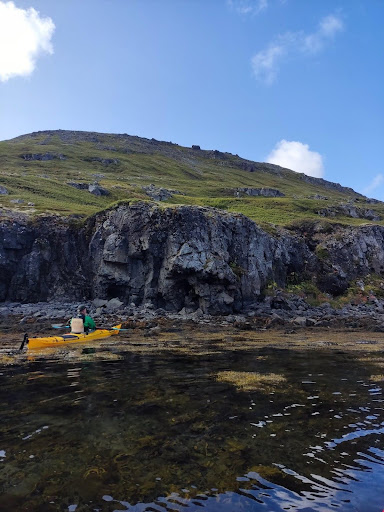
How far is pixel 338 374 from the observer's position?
17.1 m

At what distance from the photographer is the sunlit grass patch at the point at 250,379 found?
14.6 m

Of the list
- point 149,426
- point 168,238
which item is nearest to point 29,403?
point 149,426

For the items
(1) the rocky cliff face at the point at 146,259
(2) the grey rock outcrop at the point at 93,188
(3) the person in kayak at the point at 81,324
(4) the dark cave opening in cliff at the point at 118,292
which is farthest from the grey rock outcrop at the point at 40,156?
(3) the person in kayak at the point at 81,324

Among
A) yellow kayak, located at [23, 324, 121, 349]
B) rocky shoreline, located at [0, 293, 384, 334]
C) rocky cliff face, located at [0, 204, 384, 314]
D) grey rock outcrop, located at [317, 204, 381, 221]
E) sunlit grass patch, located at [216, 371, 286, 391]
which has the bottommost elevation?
yellow kayak, located at [23, 324, 121, 349]

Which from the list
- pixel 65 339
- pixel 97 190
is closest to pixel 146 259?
pixel 65 339

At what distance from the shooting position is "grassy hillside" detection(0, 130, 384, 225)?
2815 inches

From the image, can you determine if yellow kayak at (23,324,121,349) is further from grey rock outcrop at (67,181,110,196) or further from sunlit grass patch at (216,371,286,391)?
grey rock outcrop at (67,181,110,196)

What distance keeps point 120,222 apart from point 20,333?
840 inches

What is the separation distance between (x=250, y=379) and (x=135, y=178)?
104 metres

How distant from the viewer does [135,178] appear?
11356 cm

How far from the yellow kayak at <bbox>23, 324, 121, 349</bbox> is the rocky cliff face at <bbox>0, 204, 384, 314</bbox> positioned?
Result: 15.2 meters

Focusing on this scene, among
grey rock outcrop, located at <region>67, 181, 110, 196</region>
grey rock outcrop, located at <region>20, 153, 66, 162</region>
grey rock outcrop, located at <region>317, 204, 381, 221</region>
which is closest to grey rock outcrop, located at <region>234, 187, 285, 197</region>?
grey rock outcrop, located at <region>317, 204, 381, 221</region>

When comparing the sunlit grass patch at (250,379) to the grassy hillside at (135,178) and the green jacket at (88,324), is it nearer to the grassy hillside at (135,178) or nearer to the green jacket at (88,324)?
the green jacket at (88,324)

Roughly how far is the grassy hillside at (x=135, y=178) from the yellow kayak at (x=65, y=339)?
84.1 ft
